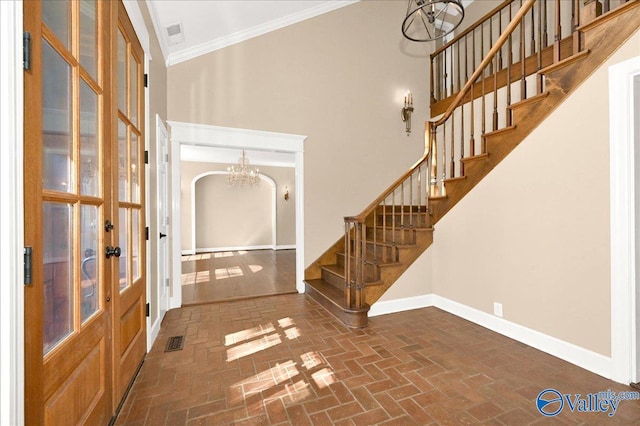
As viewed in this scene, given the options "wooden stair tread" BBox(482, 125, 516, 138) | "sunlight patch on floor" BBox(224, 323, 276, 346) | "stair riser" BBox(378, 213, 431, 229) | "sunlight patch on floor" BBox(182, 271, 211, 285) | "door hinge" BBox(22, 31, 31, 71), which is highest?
"wooden stair tread" BBox(482, 125, 516, 138)

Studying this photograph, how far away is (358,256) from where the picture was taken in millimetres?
2926

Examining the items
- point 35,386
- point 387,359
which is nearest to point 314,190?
point 387,359

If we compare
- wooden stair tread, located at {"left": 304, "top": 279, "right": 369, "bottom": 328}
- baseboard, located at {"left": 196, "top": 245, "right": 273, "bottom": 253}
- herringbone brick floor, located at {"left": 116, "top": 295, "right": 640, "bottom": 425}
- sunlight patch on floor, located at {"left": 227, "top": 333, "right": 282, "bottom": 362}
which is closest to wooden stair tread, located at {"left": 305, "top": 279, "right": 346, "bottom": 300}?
wooden stair tread, located at {"left": 304, "top": 279, "right": 369, "bottom": 328}

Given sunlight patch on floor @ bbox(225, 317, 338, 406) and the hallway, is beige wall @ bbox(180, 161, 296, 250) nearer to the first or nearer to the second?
the hallway

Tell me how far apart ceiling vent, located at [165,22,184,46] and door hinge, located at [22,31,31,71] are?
2720 millimetres

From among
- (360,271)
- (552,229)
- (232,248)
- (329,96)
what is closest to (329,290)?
(360,271)

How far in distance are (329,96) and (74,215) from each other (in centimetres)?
374

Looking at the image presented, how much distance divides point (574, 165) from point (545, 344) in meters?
1.51

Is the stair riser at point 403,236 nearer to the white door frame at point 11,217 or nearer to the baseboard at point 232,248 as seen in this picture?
the white door frame at point 11,217

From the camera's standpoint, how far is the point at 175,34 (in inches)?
125

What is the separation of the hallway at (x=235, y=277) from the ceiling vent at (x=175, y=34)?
326 centimetres

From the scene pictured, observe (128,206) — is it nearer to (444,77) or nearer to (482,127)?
(482,127)

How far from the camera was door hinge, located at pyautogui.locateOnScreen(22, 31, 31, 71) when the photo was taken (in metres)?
0.88

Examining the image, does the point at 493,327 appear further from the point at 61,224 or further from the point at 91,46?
the point at 91,46
